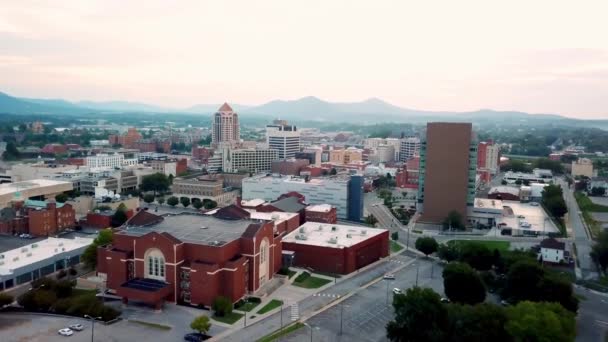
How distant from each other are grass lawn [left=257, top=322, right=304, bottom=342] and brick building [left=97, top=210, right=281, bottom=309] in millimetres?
4537

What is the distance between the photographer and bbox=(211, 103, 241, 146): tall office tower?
404ft

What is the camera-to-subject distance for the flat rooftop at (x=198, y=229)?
3322 cm

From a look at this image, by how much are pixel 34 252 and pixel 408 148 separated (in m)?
87.6

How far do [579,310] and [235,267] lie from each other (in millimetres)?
21132

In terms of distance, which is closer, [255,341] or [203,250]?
[255,341]

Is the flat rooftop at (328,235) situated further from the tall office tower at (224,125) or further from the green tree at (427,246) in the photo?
the tall office tower at (224,125)

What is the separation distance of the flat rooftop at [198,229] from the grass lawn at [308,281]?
527 centimetres

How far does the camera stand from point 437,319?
80.9 ft

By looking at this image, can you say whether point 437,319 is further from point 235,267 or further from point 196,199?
point 196,199

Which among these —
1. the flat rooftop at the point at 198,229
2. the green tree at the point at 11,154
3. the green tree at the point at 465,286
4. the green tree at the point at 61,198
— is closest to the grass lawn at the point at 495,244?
the green tree at the point at 465,286

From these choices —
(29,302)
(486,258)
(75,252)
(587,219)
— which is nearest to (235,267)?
(29,302)

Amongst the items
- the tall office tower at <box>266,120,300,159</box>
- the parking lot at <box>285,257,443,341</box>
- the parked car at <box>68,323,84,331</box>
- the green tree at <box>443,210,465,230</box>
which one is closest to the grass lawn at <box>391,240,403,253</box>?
the parking lot at <box>285,257,443,341</box>

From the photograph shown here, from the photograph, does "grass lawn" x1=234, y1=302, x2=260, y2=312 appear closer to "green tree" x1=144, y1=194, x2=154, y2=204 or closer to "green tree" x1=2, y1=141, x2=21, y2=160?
"green tree" x1=144, y1=194, x2=154, y2=204

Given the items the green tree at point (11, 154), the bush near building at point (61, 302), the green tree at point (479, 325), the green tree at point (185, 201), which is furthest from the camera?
the green tree at point (11, 154)
